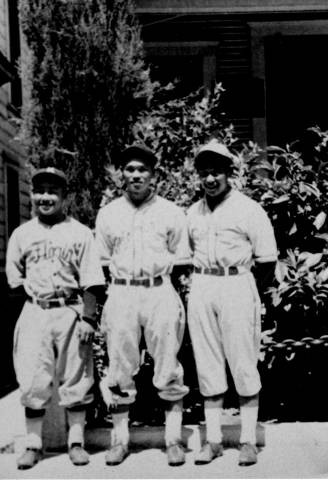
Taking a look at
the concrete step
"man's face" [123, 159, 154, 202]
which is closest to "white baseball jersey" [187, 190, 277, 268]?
"man's face" [123, 159, 154, 202]

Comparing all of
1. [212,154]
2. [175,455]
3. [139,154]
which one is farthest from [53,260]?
[175,455]

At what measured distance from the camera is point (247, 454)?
4.35m

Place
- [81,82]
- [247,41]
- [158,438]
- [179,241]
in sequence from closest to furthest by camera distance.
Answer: [179,241] → [158,438] → [81,82] → [247,41]

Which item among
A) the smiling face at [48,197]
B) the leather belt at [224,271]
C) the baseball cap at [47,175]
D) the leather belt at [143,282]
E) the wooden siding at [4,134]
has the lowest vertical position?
the leather belt at [143,282]

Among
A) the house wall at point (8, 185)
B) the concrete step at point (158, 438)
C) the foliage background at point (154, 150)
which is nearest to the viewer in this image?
the concrete step at point (158, 438)

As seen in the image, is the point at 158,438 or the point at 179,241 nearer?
the point at 179,241

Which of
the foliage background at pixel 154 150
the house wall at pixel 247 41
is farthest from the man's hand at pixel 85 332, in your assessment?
the house wall at pixel 247 41

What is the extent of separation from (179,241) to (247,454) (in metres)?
1.37

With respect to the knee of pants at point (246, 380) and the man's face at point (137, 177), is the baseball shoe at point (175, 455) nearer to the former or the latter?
the knee of pants at point (246, 380)

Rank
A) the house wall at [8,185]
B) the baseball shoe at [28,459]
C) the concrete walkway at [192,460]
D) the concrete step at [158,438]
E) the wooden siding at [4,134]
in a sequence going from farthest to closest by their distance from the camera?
the wooden siding at [4,134] → the house wall at [8,185] → the concrete step at [158,438] → the baseball shoe at [28,459] → the concrete walkway at [192,460]

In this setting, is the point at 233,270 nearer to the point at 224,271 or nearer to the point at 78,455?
the point at 224,271

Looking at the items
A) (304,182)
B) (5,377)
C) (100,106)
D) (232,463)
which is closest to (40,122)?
(100,106)

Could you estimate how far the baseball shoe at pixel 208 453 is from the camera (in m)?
4.36

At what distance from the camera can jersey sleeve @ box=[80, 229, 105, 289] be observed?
4.48 meters
